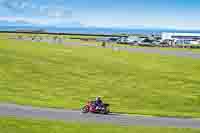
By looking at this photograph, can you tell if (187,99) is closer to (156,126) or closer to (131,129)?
(156,126)

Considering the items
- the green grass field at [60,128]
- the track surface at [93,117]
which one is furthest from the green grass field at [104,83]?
the green grass field at [60,128]

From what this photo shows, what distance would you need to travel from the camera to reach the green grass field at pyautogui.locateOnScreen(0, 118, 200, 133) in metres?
26.2

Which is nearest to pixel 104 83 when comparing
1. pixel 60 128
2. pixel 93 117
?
pixel 93 117

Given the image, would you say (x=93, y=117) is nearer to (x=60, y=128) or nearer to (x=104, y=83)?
(x=60, y=128)

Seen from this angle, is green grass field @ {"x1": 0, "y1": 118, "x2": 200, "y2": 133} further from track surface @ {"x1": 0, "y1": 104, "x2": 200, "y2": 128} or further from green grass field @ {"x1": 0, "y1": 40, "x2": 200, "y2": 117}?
green grass field @ {"x1": 0, "y1": 40, "x2": 200, "y2": 117}

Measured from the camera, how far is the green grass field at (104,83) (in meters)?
42.3

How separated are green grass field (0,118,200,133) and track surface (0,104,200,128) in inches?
84.7

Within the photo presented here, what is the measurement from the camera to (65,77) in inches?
2180

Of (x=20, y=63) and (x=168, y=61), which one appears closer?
(x=20, y=63)

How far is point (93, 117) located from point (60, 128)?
624cm

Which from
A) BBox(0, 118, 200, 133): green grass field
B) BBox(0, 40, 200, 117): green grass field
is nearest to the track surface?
BBox(0, 118, 200, 133): green grass field

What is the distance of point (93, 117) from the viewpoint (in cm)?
3284

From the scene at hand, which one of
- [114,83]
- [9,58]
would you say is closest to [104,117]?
[114,83]

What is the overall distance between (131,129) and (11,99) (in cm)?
1692
